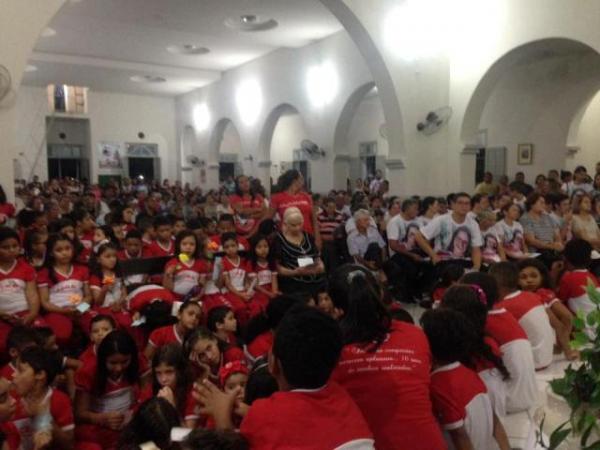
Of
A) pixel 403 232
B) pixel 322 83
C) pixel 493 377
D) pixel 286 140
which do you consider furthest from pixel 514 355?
pixel 286 140

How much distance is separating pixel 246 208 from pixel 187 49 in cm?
769

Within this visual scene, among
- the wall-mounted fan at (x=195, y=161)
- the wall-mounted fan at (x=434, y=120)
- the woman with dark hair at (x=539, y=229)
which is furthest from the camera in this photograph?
the wall-mounted fan at (x=195, y=161)

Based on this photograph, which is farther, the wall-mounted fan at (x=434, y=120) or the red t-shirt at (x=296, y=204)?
the wall-mounted fan at (x=434, y=120)

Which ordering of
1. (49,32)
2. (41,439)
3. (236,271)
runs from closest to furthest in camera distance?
(41,439) → (236,271) → (49,32)

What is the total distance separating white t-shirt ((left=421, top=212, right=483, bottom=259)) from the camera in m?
5.44

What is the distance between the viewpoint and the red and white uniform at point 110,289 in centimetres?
421

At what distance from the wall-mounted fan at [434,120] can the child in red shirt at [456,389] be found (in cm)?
713

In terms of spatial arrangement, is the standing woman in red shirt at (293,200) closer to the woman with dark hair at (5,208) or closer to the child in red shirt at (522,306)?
the child in red shirt at (522,306)

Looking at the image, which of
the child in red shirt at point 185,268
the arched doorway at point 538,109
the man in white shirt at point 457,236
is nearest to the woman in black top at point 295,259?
the child in red shirt at point 185,268

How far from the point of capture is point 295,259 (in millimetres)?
4691

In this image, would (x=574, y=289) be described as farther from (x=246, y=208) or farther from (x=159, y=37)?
(x=159, y=37)

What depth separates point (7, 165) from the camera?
18.3ft

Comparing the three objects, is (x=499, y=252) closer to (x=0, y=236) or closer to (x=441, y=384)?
(x=441, y=384)

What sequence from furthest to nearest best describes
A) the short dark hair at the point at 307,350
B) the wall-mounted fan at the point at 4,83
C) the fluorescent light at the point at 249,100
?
the fluorescent light at the point at 249,100 < the wall-mounted fan at the point at 4,83 < the short dark hair at the point at 307,350
